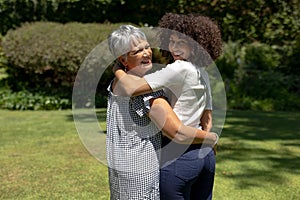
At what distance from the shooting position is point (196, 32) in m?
2.48

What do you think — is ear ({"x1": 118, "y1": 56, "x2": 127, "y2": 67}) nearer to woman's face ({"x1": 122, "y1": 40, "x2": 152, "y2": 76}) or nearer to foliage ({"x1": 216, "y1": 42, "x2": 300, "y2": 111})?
woman's face ({"x1": 122, "y1": 40, "x2": 152, "y2": 76})

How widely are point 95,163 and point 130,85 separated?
13.4 feet

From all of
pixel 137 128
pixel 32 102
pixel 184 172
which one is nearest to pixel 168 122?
pixel 137 128

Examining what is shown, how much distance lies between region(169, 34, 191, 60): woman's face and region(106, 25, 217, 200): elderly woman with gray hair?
0.14 meters

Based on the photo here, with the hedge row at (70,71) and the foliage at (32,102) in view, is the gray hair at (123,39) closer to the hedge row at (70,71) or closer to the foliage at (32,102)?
the hedge row at (70,71)

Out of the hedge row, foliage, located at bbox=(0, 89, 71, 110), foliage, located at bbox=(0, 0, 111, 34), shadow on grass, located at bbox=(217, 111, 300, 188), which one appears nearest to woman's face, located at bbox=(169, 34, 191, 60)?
shadow on grass, located at bbox=(217, 111, 300, 188)

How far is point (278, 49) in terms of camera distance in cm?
1490

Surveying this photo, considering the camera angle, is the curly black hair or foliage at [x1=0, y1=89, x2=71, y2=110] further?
foliage at [x1=0, y1=89, x2=71, y2=110]

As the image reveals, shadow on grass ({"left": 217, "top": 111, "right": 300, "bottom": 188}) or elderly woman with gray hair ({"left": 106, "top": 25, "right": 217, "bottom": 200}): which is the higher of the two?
elderly woman with gray hair ({"left": 106, "top": 25, "right": 217, "bottom": 200})

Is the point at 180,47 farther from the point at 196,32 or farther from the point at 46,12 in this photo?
the point at 46,12

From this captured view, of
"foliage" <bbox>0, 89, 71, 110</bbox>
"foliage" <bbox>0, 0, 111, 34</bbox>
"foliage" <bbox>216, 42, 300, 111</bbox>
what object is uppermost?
"foliage" <bbox>0, 0, 111, 34</bbox>

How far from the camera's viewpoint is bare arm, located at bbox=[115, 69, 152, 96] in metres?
2.35

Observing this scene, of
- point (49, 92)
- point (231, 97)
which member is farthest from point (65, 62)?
point (231, 97)

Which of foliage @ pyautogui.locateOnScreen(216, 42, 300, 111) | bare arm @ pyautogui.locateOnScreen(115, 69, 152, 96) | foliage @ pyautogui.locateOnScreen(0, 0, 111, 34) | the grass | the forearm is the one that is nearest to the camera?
bare arm @ pyautogui.locateOnScreen(115, 69, 152, 96)
